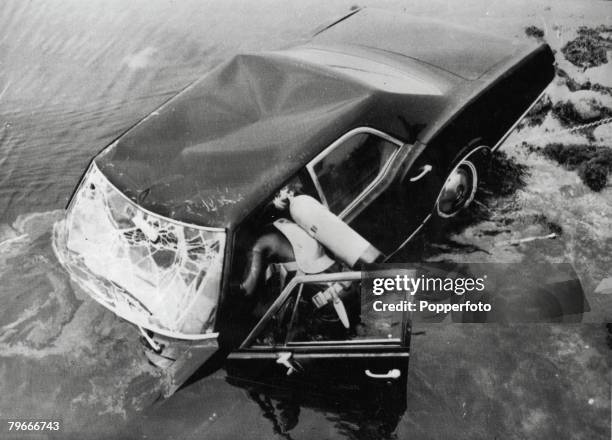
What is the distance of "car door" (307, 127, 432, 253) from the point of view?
2396 mm

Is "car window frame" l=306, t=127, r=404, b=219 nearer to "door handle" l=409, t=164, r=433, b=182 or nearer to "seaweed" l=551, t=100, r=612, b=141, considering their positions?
"door handle" l=409, t=164, r=433, b=182

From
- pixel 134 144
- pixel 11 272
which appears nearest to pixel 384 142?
pixel 134 144

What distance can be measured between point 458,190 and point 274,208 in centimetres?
138

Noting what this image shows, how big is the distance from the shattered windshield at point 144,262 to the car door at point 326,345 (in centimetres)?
28

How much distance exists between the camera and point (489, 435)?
237 centimetres

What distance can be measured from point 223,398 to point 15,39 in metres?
4.63

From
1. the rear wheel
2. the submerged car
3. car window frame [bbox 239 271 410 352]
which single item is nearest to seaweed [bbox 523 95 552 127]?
the rear wheel

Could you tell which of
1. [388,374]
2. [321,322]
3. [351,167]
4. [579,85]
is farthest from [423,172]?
[579,85]

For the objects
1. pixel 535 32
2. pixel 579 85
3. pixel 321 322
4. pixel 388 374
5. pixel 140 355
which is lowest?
pixel 140 355

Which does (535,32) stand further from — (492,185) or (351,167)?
(351,167)

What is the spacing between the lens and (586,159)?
353cm

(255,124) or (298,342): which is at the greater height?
(255,124)

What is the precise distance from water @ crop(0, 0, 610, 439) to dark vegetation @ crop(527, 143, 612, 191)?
0.14 meters

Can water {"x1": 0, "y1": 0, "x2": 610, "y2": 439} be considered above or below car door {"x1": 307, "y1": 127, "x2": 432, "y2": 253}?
below
